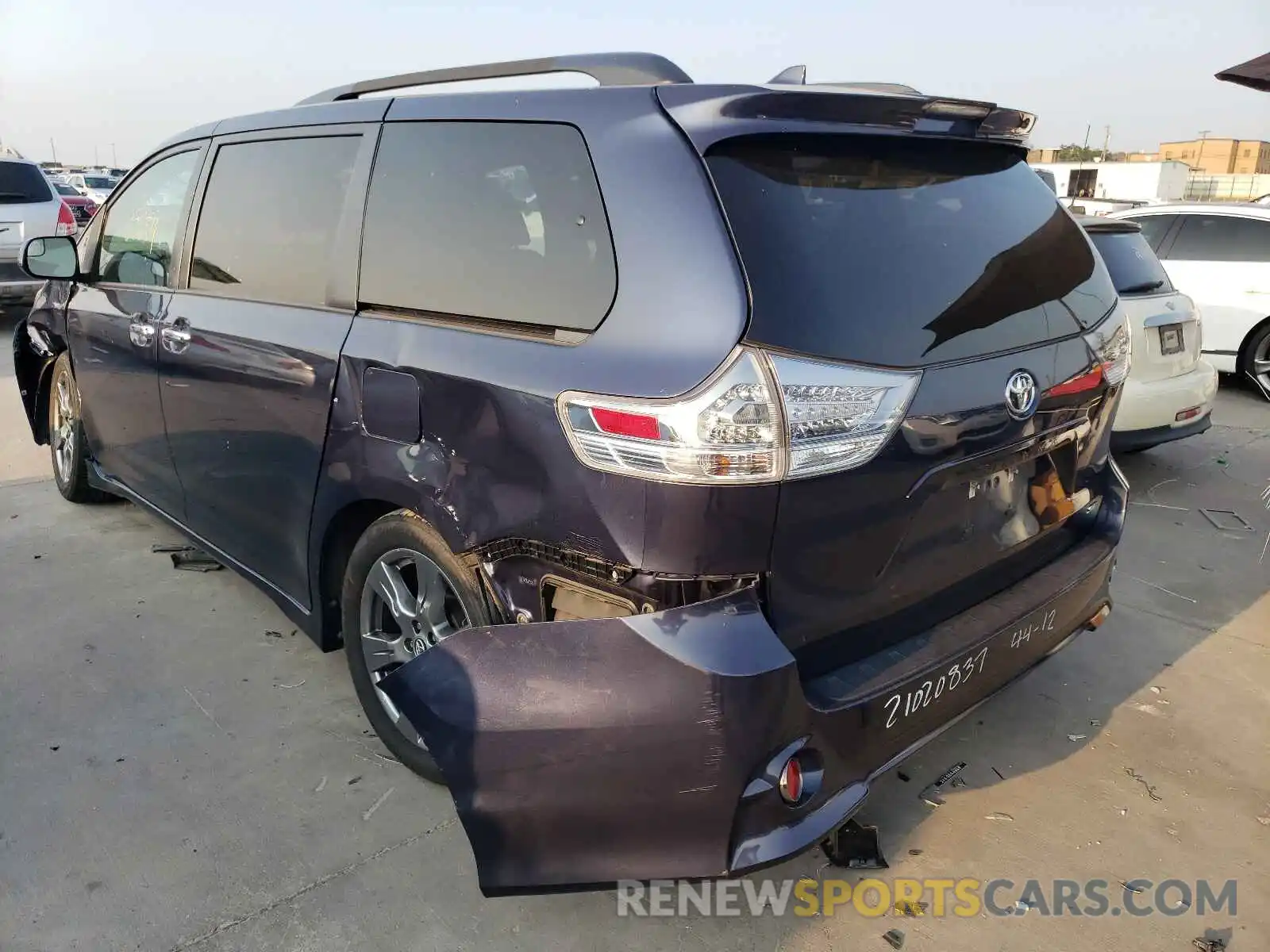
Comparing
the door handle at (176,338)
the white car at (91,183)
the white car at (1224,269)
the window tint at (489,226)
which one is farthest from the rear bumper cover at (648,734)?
the white car at (91,183)

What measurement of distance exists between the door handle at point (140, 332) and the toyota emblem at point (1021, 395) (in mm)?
2990

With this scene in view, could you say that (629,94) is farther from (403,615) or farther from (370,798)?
(370,798)

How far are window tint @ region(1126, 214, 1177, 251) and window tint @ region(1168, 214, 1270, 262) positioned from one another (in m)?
0.11

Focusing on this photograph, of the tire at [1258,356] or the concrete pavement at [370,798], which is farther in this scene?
the tire at [1258,356]

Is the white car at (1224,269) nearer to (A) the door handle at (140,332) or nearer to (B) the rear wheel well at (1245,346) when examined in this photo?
(B) the rear wheel well at (1245,346)

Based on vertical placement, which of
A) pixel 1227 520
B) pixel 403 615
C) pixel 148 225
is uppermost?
pixel 148 225

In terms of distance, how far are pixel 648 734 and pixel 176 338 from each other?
245cm

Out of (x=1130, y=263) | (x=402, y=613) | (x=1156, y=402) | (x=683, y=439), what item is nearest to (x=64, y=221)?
(x=402, y=613)

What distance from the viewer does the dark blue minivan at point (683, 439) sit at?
5.78 feet

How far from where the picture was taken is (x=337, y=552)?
2785 mm

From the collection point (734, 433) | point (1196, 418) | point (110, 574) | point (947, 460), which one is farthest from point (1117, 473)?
point (110, 574)

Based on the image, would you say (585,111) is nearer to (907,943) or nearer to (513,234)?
(513,234)

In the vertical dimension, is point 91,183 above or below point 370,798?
above

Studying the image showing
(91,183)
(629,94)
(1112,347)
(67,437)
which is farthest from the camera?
(91,183)
